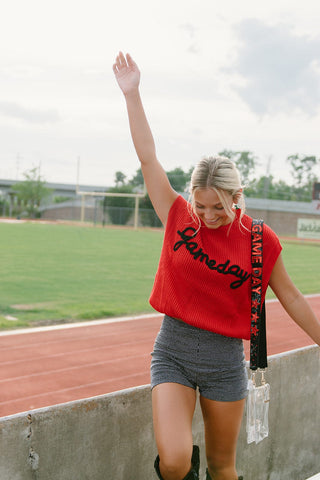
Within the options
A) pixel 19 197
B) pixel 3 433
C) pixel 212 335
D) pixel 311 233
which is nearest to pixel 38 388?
pixel 3 433

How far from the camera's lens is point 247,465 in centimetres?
372

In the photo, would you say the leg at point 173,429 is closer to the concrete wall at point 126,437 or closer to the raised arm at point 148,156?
the concrete wall at point 126,437

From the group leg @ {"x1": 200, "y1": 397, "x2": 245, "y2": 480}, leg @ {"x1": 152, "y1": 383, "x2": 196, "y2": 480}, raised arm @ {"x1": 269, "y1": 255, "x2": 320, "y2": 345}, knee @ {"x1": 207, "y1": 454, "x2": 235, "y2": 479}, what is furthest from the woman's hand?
knee @ {"x1": 207, "y1": 454, "x2": 235, "y2": 479}

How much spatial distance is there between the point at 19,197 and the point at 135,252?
5622cm

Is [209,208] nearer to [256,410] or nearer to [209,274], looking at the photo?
[209,274]

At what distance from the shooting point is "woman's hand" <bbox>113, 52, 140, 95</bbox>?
110 inches

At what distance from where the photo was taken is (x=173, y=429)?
7.83ft

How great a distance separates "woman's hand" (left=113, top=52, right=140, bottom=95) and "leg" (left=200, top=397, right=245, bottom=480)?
5.10ft

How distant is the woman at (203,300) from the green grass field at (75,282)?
5571 millimetres

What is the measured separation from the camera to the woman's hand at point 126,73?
2799 millimetres

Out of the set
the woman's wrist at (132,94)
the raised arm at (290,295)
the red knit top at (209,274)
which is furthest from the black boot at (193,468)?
the woman's wrist at (132,94)

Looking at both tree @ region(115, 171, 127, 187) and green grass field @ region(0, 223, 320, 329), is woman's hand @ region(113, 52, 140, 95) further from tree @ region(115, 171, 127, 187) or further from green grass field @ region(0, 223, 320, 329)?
tree @ region(115, 171, 127, 187)

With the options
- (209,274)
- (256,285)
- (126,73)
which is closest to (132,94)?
(126,73)

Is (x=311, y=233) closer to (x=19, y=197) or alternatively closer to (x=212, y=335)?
(x=212, y=335)
